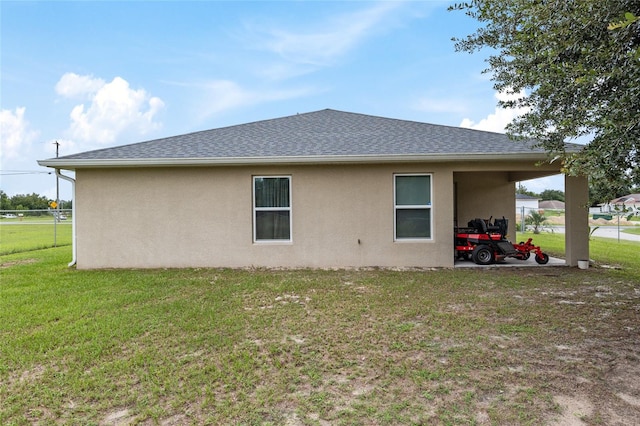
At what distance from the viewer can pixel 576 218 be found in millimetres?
7930

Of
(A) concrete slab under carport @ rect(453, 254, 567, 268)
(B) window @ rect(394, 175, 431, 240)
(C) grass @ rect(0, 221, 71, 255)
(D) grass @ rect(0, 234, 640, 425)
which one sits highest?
(B) window @ rect(394, 175, 431, 240)

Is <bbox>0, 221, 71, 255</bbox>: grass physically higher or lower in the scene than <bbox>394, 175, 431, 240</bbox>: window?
lower

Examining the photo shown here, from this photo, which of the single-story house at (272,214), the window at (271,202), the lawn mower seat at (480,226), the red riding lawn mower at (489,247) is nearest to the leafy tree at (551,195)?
the red riding lawn mower at (489,247)

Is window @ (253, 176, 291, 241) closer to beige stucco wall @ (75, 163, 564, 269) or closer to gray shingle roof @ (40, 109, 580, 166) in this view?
beige stucco wall @ (75, 163, 564, 269)

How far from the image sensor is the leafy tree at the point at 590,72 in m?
3.29

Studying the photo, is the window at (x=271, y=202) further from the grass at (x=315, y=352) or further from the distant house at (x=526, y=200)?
the distant house at (x=526, y=200)

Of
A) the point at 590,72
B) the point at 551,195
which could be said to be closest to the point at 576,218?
the point at 590,72

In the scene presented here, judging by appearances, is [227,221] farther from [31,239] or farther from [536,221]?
[536,221]

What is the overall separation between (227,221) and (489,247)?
6.24 metres

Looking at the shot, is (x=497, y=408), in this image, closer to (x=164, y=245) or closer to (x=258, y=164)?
(x=258, y=164)

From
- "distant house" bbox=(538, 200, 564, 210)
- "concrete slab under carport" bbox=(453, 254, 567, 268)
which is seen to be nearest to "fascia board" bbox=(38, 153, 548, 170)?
"concrete slab under carport" bbox=(453, 254, 567, 268)

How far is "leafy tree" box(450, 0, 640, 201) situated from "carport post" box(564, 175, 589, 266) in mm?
3873

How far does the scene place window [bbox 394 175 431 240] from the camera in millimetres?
7992

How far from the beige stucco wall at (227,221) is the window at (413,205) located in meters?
0.18
